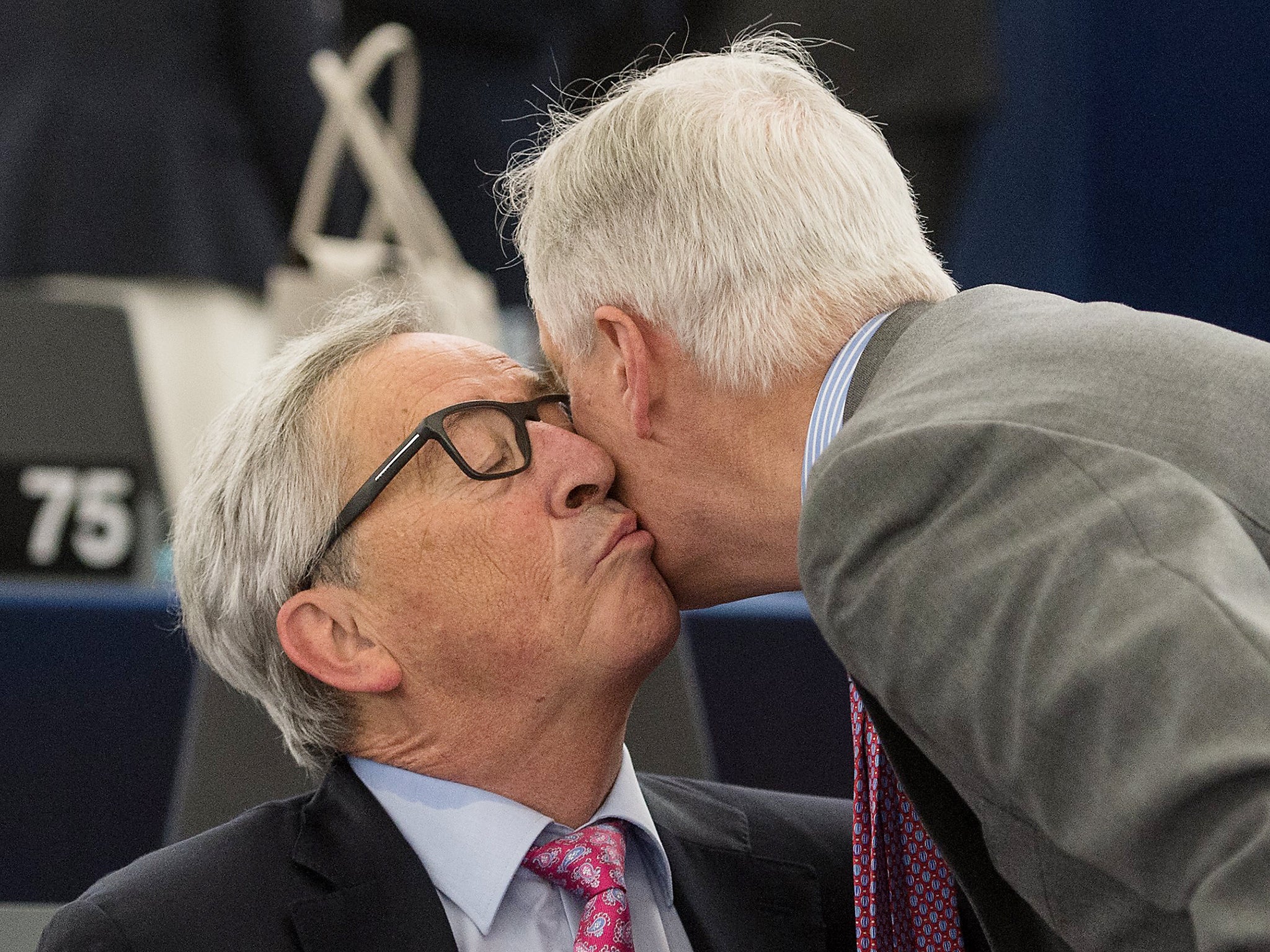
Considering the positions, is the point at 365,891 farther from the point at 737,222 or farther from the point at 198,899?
the point at 737,222

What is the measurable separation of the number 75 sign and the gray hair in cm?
135

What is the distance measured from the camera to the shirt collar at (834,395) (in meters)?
1.33

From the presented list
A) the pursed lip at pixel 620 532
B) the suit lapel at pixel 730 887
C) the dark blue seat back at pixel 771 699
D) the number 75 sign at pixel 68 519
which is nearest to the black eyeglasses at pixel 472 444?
the pursed lip at pixel 620 532

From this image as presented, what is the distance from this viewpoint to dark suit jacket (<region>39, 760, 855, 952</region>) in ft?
4.57

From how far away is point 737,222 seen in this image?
1417 mm

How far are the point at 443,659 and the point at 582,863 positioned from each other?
0.28m

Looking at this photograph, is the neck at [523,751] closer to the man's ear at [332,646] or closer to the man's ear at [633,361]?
the man's ear at [332,646]

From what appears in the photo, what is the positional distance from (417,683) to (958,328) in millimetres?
758

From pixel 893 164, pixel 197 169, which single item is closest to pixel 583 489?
A: pixel 893 164

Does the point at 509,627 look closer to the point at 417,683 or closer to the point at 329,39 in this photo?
the point at 417,683

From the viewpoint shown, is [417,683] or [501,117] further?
[501,117]

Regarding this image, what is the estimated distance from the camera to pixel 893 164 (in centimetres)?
150

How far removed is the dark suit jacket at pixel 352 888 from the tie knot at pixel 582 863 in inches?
4.9

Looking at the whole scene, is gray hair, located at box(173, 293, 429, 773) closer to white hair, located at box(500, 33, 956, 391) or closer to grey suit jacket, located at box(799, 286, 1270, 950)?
white hair, located at box(500, 33, 956, 391)
